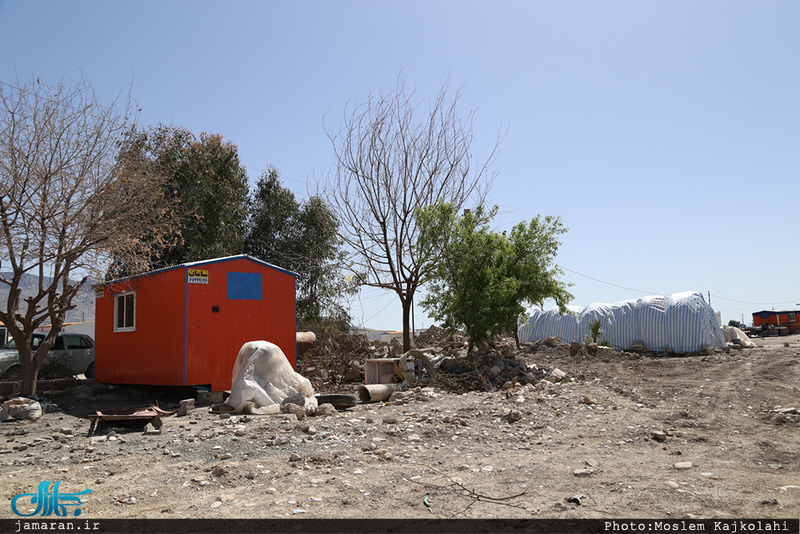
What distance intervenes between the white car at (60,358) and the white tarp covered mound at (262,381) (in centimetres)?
916

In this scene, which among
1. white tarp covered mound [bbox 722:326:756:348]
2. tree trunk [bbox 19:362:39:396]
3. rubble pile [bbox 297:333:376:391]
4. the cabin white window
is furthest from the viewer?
white tarp covered mound [bbox 722:326:756:348]

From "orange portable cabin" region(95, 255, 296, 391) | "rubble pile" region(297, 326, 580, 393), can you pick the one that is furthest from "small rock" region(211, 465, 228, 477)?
"rubble pile" region(297, 326, 580, 393)

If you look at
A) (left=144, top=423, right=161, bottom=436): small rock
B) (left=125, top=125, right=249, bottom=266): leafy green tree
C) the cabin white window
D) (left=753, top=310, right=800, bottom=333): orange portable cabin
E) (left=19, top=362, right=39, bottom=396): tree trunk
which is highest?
(left=125, top=125, right=249, bottom=266): leafy green tree

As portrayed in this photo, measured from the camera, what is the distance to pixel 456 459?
6.27m

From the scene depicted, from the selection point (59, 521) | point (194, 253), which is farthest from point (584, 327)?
point (59, 521)

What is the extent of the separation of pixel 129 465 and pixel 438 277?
10.2 metres

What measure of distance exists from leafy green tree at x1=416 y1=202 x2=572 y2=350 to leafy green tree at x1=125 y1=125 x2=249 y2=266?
1033 cm

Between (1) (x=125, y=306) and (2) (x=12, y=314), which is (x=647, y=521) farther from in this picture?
(1) (x=125, y=306)

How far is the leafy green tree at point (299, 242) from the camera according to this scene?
23.5 m

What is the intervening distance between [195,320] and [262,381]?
288 centimetres

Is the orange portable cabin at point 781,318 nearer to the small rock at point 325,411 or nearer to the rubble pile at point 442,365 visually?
the rubble pile at point 442,365

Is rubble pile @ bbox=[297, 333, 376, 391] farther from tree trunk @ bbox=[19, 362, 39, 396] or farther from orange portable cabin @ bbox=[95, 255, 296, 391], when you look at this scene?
tree trunk @ bbox=[19, 362, 39, 396]

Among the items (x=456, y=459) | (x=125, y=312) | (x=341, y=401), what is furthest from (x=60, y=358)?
(x=456, y=459)

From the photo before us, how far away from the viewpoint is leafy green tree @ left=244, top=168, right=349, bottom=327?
23.5 meters
